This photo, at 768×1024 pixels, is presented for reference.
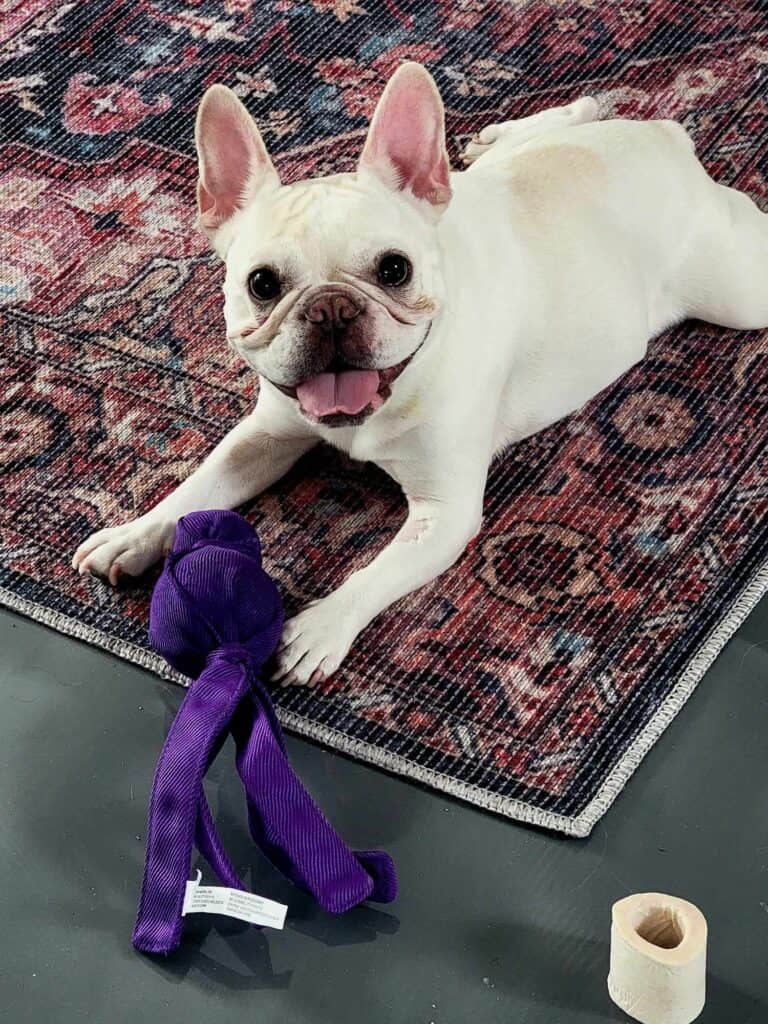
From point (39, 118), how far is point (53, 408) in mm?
674

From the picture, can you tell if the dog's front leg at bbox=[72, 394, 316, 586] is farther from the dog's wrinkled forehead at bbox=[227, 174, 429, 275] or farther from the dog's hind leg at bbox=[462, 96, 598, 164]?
the dog's hind leg at bbox=[462, 96, 598, 164]

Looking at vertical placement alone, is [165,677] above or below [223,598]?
below

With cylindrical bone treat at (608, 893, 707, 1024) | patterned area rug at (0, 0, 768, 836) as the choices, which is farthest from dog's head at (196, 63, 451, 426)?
cylindrical bone treat at (608, 893, 707, 1024)

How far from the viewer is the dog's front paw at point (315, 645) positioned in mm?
1571

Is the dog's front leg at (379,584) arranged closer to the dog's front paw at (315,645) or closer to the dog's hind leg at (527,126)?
the dog's front paw at (315,645)

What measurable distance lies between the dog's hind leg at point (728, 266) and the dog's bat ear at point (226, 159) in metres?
0.58

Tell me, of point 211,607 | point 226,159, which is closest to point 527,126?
point 226,159

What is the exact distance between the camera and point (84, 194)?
224cm

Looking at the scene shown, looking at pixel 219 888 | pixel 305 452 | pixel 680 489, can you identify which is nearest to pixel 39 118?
pixel 305 452

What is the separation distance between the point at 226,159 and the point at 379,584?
0.46m

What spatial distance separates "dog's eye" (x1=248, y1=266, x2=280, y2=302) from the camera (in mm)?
1485

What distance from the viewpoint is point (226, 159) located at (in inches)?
60.5

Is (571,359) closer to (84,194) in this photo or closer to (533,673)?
(533,673)

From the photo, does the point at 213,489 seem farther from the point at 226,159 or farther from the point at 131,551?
the point at 226,159
